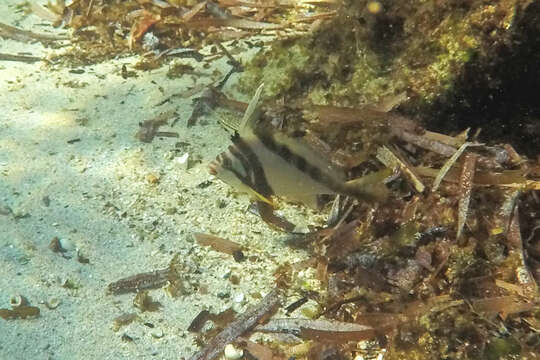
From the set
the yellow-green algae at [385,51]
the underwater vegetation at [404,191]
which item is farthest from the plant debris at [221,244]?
the yellow-green algae at [385,51]

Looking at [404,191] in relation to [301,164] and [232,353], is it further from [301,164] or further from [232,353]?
[232,353]

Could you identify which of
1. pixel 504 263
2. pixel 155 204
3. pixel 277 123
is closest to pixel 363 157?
pixel 277 123

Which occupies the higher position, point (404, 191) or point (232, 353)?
point (404, 191)

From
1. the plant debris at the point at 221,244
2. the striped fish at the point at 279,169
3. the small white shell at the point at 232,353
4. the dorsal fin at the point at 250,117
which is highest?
the dorsal fin at the point at 250,117

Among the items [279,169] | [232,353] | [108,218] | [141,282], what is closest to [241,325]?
[232,353]

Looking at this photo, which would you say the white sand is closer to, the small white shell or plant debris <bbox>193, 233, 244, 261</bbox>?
plant debris <bbox>193, 233, 244, 261</bbox>

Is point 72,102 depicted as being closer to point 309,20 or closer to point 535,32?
point 309,20

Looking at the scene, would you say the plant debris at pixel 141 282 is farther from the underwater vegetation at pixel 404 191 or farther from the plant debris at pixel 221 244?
the plant debris at pixel 221 244
